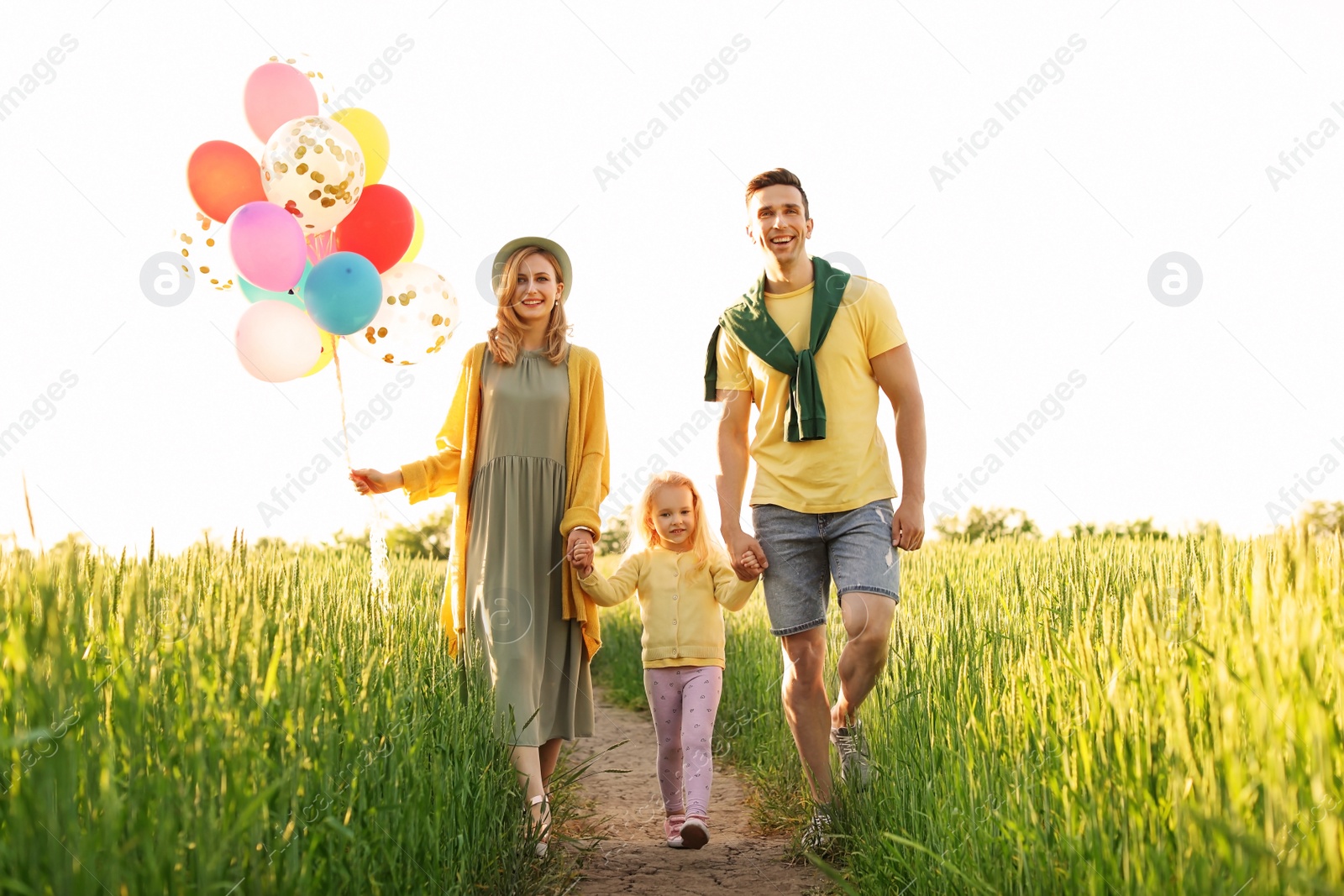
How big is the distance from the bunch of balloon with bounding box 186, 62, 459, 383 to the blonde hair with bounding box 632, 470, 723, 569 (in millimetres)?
1654

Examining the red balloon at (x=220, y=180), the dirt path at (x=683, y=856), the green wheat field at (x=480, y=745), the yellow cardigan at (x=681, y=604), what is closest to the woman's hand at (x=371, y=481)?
the green wheat field at (x=480, y=745)

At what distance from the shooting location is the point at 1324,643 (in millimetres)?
2023

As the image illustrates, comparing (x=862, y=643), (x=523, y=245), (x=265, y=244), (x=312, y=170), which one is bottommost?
(x=862, y=643)

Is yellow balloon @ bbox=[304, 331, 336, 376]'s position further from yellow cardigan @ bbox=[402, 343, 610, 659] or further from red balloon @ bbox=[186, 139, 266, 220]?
yellow cardigan @ bbox=[402, 343, 610, 659]

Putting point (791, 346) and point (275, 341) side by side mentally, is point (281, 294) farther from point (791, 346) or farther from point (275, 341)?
point (791, 346)

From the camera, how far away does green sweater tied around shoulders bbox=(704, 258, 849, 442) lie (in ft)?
12.1

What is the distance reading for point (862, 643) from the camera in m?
3.66

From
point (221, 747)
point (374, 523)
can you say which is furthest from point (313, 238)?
point (221, 747)

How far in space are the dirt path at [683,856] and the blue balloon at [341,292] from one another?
102 inches

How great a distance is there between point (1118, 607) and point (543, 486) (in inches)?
77.7

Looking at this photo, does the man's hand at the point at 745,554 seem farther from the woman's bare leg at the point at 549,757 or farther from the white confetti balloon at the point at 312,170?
the white confetti balloon at the point at 312,170

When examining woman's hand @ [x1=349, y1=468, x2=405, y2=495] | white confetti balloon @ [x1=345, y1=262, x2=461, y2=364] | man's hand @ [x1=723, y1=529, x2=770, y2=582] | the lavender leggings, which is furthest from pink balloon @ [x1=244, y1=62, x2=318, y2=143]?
the lavender leggings

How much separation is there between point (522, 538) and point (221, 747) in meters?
1.83

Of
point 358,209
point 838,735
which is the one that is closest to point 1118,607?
point 838,735
